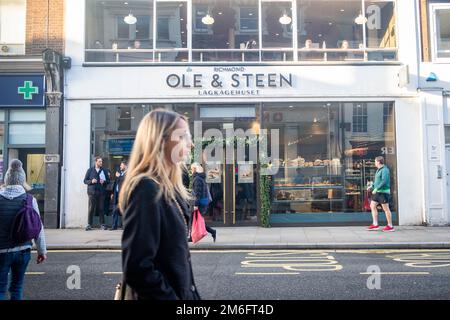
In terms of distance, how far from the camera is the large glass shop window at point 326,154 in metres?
13.4

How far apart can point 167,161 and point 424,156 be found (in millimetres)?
12514

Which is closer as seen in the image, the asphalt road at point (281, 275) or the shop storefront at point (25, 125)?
the asphalt road at point (281, 275)

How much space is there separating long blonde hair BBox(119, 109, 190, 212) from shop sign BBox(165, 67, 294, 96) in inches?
444

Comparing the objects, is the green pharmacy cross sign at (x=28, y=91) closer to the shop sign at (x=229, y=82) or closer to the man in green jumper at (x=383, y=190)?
the shop sign at (x=229, y=82)

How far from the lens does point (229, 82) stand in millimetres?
13539

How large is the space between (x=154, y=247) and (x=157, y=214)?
0.16 meters

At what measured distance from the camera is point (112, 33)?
14289 millimetres

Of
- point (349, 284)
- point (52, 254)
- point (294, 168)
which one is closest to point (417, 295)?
point (349, 284)

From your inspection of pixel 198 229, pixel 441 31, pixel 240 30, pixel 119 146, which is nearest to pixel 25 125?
pixel 119 146

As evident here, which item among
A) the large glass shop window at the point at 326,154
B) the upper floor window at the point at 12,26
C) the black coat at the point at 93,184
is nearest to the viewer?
the black coat at the point at 93,184

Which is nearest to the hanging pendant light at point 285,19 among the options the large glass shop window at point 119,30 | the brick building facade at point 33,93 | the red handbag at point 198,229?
the large glass shop window at point 119,30

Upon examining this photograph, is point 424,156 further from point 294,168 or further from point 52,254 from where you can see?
point 52,254

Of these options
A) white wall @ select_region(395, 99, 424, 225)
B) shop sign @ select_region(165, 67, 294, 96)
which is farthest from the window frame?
shop sign @ select_region(165, 67, 294, 96)

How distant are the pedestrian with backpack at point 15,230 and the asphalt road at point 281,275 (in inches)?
47.2
